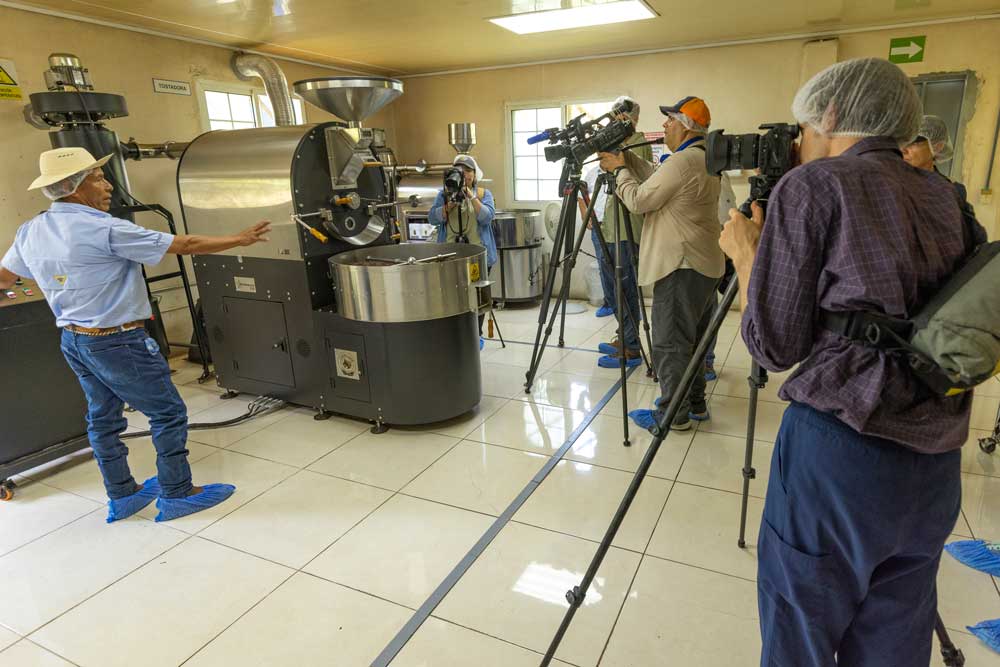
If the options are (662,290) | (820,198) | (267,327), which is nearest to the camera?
(820,198)

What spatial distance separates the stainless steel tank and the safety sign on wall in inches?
136

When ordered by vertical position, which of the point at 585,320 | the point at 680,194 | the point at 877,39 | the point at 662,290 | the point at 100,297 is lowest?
the point at 585,320

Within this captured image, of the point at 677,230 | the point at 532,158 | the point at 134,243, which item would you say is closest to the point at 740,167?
the point at 677,230

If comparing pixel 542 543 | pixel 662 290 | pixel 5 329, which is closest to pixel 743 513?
pixel 542 543

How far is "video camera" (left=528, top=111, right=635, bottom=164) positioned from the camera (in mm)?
2477

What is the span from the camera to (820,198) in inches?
36.1

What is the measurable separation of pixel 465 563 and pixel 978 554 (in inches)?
69.4

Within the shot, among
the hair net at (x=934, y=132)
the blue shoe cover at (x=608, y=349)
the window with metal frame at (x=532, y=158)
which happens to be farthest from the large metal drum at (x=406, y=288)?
the window with metal frame at (x=532, y=158)

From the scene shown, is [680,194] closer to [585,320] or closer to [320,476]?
[320,476]

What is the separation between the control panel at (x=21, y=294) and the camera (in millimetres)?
2529

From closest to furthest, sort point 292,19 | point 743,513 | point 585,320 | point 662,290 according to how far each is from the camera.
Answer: point 743,513
point 662,290
point 292,19
point 585,320

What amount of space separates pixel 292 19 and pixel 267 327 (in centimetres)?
195

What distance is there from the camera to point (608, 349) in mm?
4117

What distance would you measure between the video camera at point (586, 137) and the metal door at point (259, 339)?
5.62 ft
